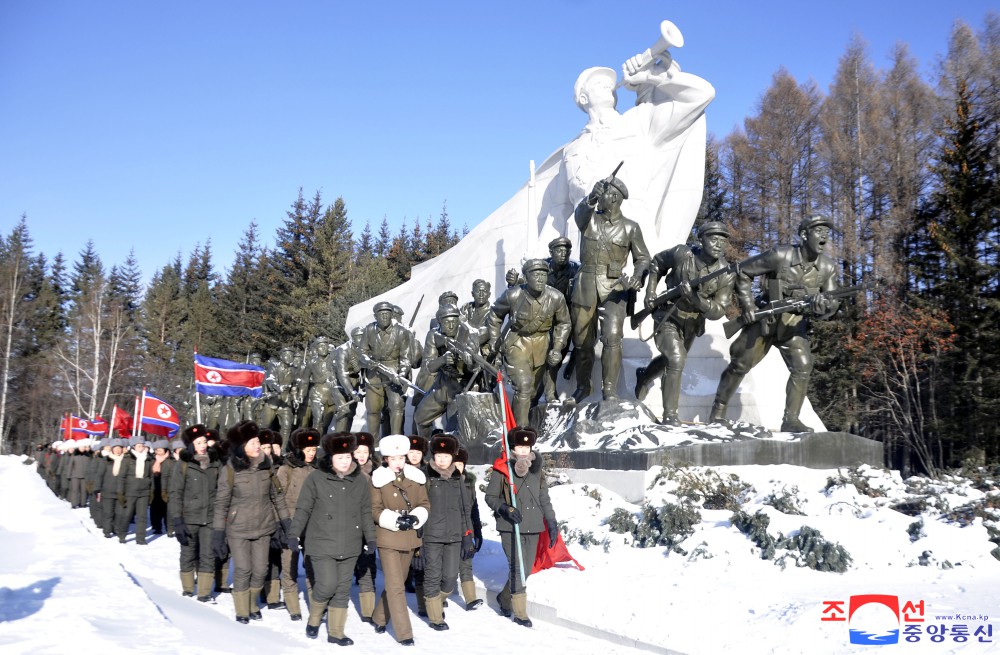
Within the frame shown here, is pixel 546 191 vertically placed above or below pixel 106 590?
above

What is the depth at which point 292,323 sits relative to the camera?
4288 cm

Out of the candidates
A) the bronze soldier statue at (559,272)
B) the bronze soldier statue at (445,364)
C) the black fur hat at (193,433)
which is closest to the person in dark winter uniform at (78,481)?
the bronze soldier statue at (445,364)

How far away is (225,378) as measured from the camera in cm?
2062

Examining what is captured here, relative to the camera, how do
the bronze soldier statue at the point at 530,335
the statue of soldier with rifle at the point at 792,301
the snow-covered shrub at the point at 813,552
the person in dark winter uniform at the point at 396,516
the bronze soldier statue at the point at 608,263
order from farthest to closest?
1. the bronze soldier statue at the point at 530,335
2. the bronze soldier statue at the point at 608,263
3. the statue of soldier with rifle at the point at 792,301
4. the snow-covered shrub at the point at 813,552
5. the person in dark winter uniform at the point at 396,516

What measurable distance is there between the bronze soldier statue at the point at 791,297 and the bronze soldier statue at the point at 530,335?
7.62 ft

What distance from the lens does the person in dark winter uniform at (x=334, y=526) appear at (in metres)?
5.32

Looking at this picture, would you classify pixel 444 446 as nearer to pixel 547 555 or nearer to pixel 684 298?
pixel 547 555

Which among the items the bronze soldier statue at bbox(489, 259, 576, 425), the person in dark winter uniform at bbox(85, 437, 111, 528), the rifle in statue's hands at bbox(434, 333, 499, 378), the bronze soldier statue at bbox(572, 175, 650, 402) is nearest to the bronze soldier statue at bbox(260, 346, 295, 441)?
the person in dark winter uniform at bbox(85, 437, 111, 528)

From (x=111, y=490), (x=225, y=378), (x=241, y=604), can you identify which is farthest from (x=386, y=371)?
(x=225, y=378)

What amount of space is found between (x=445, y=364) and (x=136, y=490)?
452cm

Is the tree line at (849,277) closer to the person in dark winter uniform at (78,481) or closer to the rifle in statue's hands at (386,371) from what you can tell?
the rifle in statue's hands at (386,371)

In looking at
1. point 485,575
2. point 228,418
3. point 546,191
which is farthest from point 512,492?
point 228,418

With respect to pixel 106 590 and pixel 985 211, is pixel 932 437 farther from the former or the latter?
pixel 106 590

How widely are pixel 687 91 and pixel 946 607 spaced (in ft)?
43.3
